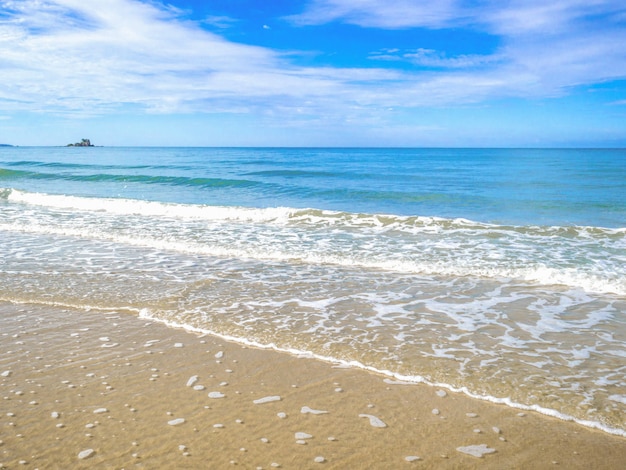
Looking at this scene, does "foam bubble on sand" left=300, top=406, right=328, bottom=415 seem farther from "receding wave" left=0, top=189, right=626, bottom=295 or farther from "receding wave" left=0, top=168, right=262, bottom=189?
"receding wave" left=0, top=168, right=262, bottom=189

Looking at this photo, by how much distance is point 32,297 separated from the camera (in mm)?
7309

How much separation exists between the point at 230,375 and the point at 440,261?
20.5 ft

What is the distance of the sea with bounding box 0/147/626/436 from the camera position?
5.03m

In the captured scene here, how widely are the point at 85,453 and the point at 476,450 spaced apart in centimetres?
275

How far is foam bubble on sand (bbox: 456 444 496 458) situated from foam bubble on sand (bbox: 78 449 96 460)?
2.58m

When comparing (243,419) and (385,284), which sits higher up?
(243,419)

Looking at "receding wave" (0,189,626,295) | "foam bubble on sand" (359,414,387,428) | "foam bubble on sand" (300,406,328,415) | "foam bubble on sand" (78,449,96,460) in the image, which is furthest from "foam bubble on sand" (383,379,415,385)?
"receding wave" (0,189,626,295)

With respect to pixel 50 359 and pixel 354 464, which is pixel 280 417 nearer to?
pixel 354 464

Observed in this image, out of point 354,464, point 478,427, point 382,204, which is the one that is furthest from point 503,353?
point 382,204

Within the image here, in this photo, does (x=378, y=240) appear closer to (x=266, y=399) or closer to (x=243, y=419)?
(x=266, y=399)

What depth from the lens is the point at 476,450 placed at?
3.49 metres

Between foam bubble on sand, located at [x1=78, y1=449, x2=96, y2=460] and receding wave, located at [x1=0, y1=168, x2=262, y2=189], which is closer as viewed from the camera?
foam bubble on sand, located at [x1=78, y1=449, x2=96, y2=460]

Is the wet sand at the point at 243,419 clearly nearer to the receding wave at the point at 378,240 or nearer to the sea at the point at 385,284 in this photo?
the sea at the point at 385,284

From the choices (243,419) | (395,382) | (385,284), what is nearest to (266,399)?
(243,419)
